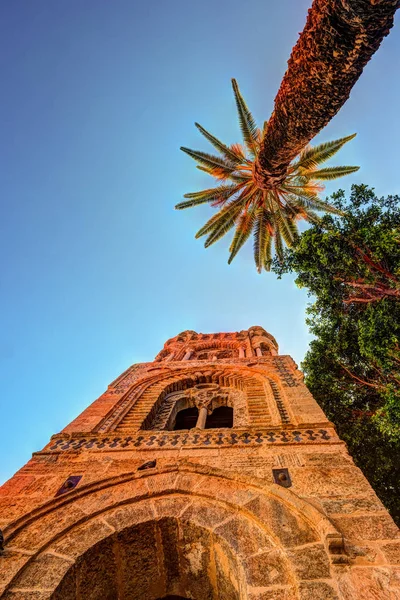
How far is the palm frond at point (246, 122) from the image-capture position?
9023 mm

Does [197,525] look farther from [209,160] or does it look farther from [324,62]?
[209,160]

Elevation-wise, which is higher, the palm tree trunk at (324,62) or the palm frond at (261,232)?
the palm frond at (261,232)

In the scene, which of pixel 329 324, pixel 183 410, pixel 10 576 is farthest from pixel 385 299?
pixel 10 576

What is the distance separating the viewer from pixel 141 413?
24.7 feet

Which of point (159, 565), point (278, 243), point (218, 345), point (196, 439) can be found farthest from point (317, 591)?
point (218, 345)

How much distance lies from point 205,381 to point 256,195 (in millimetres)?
5950

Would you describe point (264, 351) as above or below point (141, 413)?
above

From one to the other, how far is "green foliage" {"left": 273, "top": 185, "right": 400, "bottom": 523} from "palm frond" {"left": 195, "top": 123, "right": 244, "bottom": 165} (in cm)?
296

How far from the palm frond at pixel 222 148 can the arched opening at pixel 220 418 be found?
22.9 feet

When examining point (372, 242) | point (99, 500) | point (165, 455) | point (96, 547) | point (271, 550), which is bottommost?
point (271, 550)

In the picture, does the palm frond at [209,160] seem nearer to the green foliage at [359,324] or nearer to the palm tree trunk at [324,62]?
the green foliage at [359,324]

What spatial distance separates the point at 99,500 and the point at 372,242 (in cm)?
768

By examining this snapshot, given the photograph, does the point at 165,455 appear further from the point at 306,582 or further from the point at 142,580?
the point at 306,582

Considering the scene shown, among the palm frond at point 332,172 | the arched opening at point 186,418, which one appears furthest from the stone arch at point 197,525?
the palm frond at point 332,172
